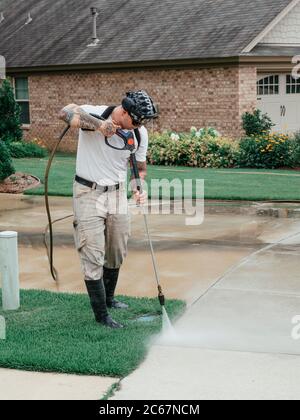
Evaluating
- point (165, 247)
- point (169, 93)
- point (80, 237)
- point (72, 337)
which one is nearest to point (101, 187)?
point (80, 237)

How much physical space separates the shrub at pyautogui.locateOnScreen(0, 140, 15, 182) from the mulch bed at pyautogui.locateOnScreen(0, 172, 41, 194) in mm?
204

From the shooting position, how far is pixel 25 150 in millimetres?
21453

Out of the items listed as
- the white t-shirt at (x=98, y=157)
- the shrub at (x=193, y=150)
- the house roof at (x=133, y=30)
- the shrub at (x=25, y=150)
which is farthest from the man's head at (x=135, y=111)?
the shrub at (x=25, y=150)

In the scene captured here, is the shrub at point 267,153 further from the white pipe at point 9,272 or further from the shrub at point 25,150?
the white pipe at point 9,272

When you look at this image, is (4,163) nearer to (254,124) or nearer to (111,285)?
(254,124)

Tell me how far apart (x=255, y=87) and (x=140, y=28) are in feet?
15.8

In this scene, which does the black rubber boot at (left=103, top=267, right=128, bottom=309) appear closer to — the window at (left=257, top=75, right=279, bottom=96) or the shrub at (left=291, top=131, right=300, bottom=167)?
the shrub at (left=291, top=131, right=300, bottom=167)

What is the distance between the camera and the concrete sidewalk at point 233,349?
4.82m

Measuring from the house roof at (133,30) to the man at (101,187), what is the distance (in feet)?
45.7

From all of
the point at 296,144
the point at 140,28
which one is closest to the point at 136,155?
the point at 296,144

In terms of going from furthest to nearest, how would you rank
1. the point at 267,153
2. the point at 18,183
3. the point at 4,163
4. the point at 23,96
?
1. the point at 23,96
2. the point at 267,153
3. the point at 18,183
4. the point at 4,163

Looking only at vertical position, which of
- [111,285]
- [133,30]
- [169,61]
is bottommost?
[111,285]

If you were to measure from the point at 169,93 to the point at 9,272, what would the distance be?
50.3 ft

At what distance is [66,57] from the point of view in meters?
23.6
